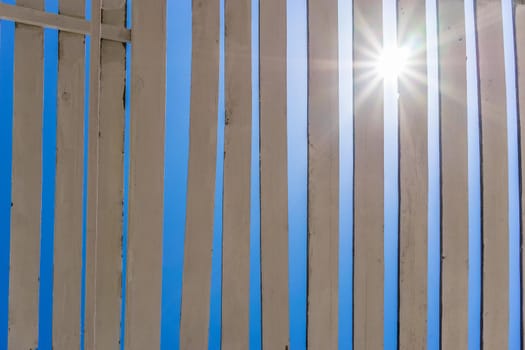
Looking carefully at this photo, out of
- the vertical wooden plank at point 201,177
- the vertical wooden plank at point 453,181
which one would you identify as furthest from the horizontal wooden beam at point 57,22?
the vertical wooden plank at point 453,181

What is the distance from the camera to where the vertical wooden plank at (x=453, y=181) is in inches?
73.2

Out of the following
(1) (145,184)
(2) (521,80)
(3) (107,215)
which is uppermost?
(2) (521,80)

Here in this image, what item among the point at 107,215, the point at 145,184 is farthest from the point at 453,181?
the point at 107,215

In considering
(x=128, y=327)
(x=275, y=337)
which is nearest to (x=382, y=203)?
(x=275, y=337)

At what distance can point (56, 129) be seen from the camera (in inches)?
59.7

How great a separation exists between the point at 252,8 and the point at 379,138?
2.33 feet

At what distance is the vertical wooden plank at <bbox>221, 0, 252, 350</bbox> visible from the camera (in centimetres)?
165

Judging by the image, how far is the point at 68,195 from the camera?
151cm

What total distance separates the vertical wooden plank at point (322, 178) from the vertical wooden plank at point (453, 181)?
473 mm

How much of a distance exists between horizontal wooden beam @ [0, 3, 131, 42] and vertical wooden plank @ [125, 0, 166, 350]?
59mm

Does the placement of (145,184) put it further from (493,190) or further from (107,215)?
(493,190)

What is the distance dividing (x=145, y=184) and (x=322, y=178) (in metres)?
0.66

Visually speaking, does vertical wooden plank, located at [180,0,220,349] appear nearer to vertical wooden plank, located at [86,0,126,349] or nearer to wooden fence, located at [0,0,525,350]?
wooden fence, located at [0,0,525,350]

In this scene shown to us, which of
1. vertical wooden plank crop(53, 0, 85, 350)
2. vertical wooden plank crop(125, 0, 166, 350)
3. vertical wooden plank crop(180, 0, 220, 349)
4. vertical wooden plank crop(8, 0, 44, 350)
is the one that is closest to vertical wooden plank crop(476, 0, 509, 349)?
vertical wooden plank crop(180, 0, 220, 349)
